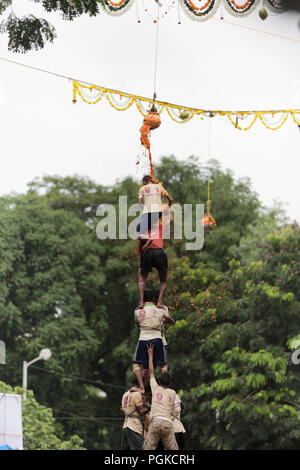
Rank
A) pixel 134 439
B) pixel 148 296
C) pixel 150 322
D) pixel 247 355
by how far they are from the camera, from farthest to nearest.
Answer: pixel 247 355 < pixel 148 296 < pixel 150 322 < pixel 134 439

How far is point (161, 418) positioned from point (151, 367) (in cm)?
59

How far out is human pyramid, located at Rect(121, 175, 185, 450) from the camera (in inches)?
330

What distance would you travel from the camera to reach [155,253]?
8.96 metres

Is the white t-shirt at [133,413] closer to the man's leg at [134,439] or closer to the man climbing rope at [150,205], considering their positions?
the man's leg at [134,439]

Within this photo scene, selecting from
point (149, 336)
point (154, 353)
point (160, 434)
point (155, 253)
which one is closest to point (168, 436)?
point (160, 434)

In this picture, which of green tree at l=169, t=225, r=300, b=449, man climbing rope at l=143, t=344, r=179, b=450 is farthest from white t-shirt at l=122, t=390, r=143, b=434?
green tree at l=169, t=225, r=300, b=449

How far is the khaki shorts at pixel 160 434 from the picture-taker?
8.30 meters

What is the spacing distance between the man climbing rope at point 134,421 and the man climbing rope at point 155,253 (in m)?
0.98

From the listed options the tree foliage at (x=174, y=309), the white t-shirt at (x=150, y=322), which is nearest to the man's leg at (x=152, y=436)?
the white t-shirt at (x=150, y=322)

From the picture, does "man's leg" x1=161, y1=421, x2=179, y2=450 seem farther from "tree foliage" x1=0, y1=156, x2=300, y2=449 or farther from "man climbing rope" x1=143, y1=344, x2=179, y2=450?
"tree foliage" x1=0, y1=156, x2=300, y2=449

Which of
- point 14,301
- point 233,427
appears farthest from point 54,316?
point 233,427

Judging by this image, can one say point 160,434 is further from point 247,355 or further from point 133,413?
point 247,355

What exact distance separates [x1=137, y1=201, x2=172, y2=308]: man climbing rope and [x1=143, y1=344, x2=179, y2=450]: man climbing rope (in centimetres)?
93
